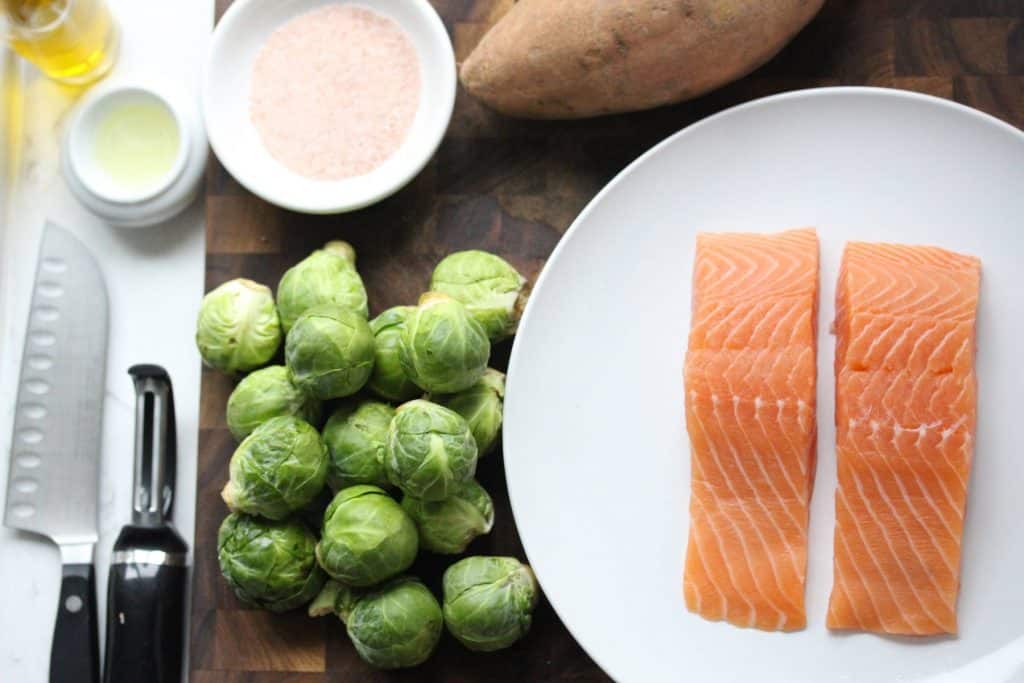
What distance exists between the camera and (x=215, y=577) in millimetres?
2605

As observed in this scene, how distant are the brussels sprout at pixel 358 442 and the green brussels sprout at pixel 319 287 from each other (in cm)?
23

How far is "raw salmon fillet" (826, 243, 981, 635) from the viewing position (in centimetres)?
229

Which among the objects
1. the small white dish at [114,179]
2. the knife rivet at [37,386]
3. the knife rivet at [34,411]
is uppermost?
the small white dish at [114,179]

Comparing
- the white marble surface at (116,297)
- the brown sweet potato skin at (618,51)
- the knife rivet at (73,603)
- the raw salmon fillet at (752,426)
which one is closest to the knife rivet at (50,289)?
the white marble surface at (116,297)

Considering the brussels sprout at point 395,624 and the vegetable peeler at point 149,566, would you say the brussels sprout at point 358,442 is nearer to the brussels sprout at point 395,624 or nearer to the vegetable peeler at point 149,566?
the brussels sprout at point 395,624

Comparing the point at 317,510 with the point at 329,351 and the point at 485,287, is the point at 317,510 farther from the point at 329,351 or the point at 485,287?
the point at 485,287

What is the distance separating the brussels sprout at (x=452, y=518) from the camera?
2.39m

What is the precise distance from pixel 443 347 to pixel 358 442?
1.08 ft

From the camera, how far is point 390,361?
2449mm

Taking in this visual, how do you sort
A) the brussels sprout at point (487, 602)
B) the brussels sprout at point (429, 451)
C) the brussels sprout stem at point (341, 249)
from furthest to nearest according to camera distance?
the brussels sprout stem at point (341, 249), the brussels sprout at point (487, 602), the brussels sprout at point (429, 451)

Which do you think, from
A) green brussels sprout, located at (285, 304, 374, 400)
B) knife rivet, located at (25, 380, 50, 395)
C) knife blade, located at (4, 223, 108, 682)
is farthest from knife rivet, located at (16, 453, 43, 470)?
green brussels sprout, located at (285, 304, 374, 400)

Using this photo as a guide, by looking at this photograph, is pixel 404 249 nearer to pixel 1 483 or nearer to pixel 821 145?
pixel 821 145

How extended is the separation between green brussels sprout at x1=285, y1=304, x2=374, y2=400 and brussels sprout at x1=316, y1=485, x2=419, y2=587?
0.25m

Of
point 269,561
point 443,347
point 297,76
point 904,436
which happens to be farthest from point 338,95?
point 904,436
